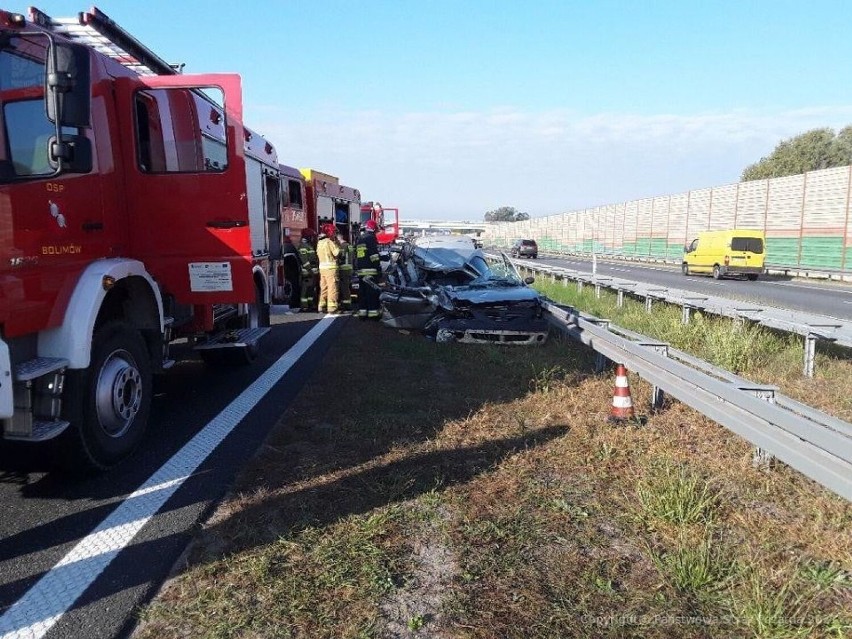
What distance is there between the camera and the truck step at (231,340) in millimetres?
6445

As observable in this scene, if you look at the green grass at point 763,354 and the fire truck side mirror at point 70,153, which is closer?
the fire truck side mirror at point 70,153

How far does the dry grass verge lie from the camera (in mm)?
2604

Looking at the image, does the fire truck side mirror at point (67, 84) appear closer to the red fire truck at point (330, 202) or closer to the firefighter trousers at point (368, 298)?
the firefighter trousers at point (368, 298)

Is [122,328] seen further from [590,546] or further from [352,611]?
[590,546]

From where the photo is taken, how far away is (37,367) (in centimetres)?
355

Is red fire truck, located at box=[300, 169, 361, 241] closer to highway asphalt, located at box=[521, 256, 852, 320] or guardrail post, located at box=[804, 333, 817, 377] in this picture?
highway asphalt, located at box=[521, 256, 852, 320]

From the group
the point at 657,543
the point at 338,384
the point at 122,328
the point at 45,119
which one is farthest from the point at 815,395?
the point at 45,119

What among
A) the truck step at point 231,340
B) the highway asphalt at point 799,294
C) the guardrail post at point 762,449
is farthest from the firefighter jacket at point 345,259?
the guardrail post at point 762,449

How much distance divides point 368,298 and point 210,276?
225 inches

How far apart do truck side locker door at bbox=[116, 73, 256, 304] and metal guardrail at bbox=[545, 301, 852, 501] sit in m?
3.48

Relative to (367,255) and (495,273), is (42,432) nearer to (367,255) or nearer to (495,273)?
(367,255)

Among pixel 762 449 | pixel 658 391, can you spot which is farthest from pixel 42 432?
pixel 658 391

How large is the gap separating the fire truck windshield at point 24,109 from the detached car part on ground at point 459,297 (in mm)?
5628

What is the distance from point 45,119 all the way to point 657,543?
4.21 m
